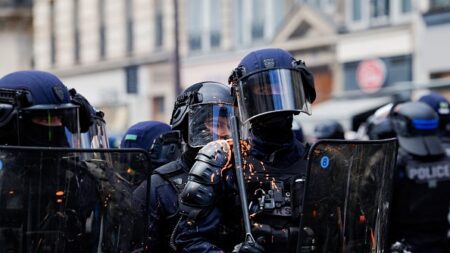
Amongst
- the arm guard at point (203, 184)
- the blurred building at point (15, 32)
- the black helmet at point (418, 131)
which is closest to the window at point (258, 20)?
the blurred building at point (15, 32)

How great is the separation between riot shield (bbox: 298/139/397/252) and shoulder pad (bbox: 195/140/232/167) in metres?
0.41

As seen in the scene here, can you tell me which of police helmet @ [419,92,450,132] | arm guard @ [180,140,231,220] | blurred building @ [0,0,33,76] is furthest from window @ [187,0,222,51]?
arm guard @ [180,140,231,220]

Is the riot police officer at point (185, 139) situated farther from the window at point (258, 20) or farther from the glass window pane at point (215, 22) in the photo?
the glass window pane at point (215, 22)

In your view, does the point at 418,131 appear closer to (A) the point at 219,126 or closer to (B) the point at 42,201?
(A) the point at 219,126

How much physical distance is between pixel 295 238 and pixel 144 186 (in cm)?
57

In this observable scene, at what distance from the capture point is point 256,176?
3.61m

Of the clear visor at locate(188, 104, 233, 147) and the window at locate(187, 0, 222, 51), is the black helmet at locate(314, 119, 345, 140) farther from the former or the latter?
the window at locate(187, 0, 222, 51)

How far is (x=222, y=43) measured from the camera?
2419cm

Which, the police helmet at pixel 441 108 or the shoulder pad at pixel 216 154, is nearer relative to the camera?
the shoulder pad at pixel 216 154

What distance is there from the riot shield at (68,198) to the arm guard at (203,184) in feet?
0.75

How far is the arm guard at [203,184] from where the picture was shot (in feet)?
11.5

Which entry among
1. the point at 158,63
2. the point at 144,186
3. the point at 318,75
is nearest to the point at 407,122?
the point at 144,186

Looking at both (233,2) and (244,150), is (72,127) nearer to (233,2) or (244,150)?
(244,150)

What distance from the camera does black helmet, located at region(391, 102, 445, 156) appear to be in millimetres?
5887
